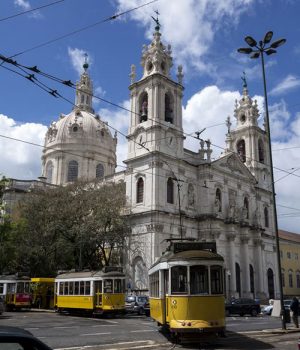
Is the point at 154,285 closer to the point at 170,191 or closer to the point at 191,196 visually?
the point at 170,191

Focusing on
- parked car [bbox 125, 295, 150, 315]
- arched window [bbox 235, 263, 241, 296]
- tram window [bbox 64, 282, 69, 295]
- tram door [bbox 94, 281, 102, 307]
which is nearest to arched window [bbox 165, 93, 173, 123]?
arched window [bbox 235, 263, 241, 296]

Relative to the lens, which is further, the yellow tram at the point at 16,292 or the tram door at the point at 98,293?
the yellow tram at the point at 16,292

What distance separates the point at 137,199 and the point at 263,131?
989 inches

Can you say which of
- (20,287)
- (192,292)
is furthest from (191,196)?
(192,292)

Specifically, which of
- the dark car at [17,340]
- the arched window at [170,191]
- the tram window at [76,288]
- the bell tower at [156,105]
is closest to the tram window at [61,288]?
the tram window at [76,288]

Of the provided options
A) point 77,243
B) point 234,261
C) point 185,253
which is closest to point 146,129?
point 77,243

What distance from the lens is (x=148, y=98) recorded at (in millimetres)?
47875

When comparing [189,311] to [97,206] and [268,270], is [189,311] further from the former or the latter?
[268,270]

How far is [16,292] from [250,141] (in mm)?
38750

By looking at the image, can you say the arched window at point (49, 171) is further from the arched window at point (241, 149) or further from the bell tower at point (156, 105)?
the arched window at point (241, 149)

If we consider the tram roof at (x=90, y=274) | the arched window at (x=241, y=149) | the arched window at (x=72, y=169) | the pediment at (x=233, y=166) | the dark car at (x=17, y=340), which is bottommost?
the dark car at (x=17, y=340)

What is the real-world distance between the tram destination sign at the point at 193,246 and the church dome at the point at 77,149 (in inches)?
1944

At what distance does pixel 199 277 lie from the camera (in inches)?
548

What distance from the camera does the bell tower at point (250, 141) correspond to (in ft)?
197
